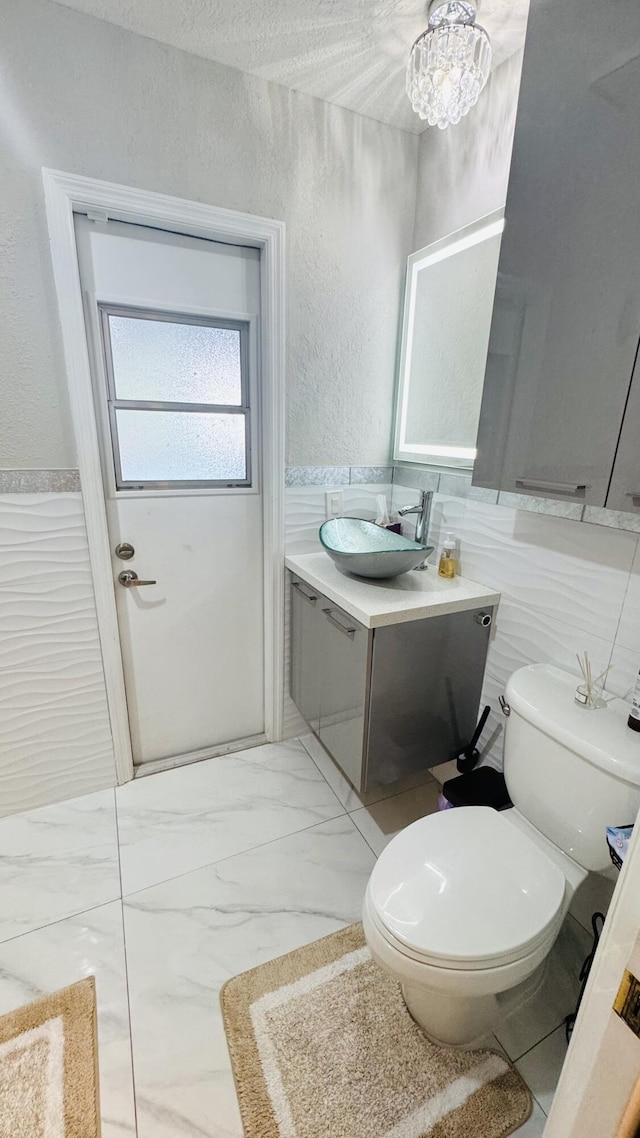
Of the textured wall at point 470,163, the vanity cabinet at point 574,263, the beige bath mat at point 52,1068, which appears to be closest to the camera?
the vanity cabinet at point 574,263

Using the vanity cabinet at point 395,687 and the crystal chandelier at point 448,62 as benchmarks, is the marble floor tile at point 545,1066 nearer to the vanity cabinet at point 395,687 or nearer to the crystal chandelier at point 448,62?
the vanity cabinet at point 395,687

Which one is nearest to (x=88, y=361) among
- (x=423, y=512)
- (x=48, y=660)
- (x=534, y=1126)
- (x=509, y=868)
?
(x=48, y=660)

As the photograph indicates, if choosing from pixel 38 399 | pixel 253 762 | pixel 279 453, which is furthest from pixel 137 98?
pixel 253 762

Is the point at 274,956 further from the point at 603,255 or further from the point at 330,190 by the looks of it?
the point at 330,190

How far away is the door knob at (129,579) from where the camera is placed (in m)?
1.68

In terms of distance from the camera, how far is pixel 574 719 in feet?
3.51

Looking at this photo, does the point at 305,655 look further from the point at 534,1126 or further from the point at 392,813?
the point at 534,1126

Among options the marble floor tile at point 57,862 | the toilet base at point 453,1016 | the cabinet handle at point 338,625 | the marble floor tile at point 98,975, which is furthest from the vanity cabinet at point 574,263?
the marble floor tile at point 57,862

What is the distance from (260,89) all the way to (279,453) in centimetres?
111

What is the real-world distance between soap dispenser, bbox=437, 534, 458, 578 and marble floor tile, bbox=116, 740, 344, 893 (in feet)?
3.30

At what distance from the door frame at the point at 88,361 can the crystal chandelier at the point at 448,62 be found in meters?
0.54

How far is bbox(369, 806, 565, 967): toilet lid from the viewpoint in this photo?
0.88m

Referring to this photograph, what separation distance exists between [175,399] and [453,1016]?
75.4 inches

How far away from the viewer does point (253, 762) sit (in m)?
1.99
